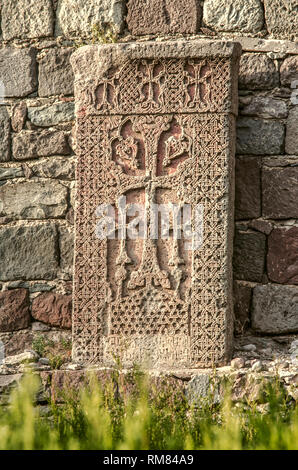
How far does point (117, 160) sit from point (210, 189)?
1.77 feet

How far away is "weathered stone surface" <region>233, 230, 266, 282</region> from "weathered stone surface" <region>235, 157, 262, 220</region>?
12cm

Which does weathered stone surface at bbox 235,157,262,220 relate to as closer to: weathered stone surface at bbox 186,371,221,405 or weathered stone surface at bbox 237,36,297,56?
weathered stone surface at bbox 237,36,297,56

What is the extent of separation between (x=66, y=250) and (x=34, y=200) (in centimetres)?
35

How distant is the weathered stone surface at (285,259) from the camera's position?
436cm

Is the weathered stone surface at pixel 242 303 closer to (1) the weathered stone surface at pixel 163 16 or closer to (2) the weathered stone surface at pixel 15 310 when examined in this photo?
(2) the weathered stone surface at pixel 15 310

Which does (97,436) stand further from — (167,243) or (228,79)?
(228,79)

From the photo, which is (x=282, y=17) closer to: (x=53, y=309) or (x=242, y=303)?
(x=242, y=303)

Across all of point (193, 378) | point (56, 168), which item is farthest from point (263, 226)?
point (56, 168)

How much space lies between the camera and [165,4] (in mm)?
4555

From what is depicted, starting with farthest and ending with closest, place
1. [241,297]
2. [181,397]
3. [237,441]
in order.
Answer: [241,297] < [181,397] < [237,441]

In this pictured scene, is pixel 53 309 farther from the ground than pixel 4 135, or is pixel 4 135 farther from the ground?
pixel 4 135

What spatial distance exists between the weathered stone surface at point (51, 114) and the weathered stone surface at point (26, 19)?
445 mm

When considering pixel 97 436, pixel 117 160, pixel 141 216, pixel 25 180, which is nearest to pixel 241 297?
pixel 141 216

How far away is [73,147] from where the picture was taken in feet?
15.1
